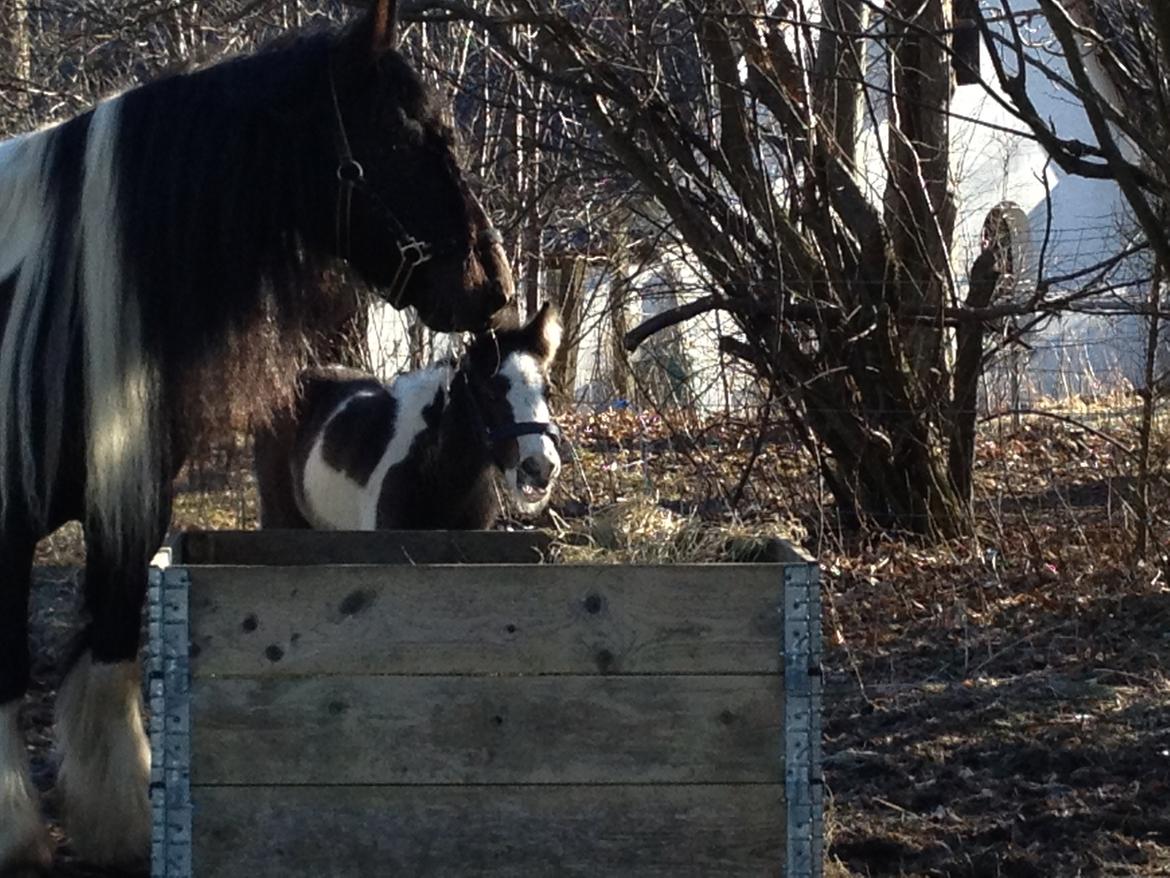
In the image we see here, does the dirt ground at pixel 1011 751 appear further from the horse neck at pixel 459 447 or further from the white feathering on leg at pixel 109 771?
the white feathering on leg at pixel 109 771

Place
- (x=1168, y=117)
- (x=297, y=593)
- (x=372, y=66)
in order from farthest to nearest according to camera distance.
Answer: (x=1168, y=117) < (x=372, y=66) < (x=297, y=593)

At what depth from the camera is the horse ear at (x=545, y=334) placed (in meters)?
5.54

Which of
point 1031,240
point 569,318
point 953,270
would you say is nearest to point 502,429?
point 953,270

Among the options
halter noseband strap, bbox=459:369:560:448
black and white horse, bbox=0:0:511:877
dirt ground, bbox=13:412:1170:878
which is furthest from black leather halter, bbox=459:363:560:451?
black and white horse, bbox=0:0:511:877

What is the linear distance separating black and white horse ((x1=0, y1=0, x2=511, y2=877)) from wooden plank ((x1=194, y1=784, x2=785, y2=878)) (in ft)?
2.92

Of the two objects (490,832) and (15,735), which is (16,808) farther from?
(490,832)

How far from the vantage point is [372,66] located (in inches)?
141

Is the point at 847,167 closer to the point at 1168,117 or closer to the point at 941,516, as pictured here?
the point at 941,516

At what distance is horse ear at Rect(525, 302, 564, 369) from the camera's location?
18.2ft

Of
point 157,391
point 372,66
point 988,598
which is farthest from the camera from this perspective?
point 988,598

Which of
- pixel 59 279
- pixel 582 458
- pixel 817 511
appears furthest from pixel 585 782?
pixel 582 458

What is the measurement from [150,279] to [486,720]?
52.5 inches

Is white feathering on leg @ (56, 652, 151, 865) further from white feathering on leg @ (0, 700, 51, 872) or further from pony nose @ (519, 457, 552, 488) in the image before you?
pony nose @ (519, 457, 552, 488)

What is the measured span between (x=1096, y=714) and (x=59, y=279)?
352cm
